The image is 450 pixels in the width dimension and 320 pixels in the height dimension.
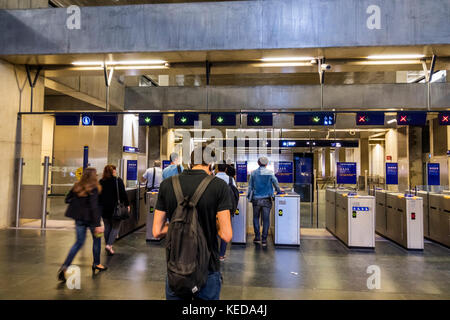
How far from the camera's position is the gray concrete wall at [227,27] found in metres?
5.69

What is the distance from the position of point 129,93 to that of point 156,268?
9307 millimetres

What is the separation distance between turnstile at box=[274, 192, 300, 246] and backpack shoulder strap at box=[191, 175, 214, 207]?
4074 millimetres

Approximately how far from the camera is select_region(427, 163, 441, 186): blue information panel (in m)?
6.69

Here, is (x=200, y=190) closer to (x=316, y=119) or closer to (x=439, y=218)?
(x=316, y=119)

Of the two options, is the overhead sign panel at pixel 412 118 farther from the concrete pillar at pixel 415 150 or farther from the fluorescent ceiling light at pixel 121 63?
the concrete pillar at pixel 415 150

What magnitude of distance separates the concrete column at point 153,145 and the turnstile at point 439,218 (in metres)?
11.9

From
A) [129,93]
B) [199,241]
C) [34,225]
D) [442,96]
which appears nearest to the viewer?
[199,241]

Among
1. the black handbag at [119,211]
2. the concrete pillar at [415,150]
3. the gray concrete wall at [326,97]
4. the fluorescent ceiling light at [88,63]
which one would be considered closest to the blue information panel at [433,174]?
the gray concrete wall at [326,97]

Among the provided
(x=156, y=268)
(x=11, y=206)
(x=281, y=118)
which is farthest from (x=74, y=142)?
(x=156, y=268)

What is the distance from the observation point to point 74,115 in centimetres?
741

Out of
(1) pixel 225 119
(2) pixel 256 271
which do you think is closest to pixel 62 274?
(2) pixel 256 271

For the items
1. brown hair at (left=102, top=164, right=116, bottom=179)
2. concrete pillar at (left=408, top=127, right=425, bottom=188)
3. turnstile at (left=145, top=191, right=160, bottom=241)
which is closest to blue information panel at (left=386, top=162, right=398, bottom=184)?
turnstile at (left=145, top=191, right=160, bottom=241)

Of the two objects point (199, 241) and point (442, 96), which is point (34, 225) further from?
point (442, 96)

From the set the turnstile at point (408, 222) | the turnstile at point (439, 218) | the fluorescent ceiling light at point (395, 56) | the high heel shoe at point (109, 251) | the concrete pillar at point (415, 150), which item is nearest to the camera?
the high heel shoe at point (109, 251)
